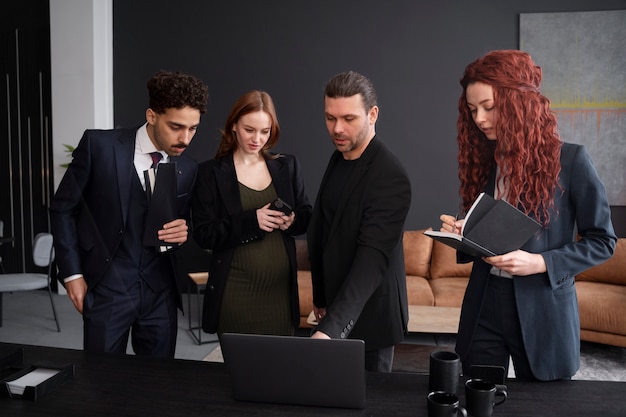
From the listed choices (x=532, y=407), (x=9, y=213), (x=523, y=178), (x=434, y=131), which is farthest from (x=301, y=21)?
(x=532, y=407)

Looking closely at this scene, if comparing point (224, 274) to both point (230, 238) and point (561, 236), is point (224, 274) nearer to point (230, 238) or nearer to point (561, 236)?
point (230, 238)

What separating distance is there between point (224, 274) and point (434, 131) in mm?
3938

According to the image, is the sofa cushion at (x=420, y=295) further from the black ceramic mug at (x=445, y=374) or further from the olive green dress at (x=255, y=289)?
the black ceramic mug at (x=445, y=374)

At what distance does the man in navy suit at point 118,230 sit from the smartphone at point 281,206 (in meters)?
0.37

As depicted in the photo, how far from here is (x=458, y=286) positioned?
5016 millimetres

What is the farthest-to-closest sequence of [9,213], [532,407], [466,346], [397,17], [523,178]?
[9,213], [397,17], [466,346], [523,178], [532,407]

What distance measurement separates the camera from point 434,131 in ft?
19.3

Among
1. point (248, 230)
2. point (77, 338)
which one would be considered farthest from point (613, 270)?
point (77, 338)

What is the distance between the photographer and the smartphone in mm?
2393

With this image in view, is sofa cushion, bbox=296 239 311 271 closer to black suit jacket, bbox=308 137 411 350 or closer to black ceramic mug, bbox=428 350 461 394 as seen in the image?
black suit jacket, bbox=308 137 411 350

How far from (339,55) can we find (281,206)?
3928 millimetres

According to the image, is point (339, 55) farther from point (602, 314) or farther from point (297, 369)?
point (297, 369)

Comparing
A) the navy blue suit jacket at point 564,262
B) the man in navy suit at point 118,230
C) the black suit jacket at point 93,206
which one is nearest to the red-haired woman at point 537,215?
the navy blue suit jacket at point 564,262

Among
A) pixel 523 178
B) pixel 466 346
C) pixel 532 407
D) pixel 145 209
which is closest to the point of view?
pixel 532 407
